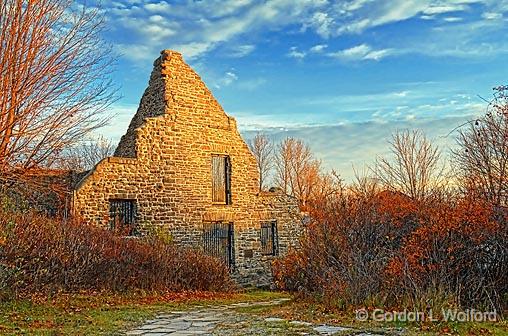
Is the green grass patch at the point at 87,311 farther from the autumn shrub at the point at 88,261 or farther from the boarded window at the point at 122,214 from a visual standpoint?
the boarded window at the point at 122,214

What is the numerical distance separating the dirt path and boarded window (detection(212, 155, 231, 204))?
33.0ft

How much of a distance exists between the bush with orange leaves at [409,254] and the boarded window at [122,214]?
8.27m

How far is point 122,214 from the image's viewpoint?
18328mm

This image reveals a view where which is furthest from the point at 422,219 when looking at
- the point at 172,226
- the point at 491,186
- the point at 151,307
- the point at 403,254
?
the point at 172,226

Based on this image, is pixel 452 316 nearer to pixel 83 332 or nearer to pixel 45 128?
pixel 83 332

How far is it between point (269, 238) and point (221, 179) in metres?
3.06

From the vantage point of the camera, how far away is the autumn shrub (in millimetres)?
11773

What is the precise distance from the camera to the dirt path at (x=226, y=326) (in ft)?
25.5

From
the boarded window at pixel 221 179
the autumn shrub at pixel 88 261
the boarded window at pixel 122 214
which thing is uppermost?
the boarded window at pixel 221 179

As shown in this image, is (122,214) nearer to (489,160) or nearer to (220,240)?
(220,240)

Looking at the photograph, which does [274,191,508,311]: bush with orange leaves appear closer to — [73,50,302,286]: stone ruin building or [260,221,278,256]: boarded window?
[73,50,302,286]: stone ruin building

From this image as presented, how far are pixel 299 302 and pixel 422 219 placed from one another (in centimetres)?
299

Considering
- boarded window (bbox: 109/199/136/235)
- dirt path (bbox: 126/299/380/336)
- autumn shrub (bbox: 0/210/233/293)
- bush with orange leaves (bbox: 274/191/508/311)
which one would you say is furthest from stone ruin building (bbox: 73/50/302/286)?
bush with orange leaves (bbox: 274/191/508/311)

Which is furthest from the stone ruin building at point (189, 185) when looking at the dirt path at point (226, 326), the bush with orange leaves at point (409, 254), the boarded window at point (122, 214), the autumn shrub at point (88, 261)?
the bush with orange leaves at point (409, 254)
